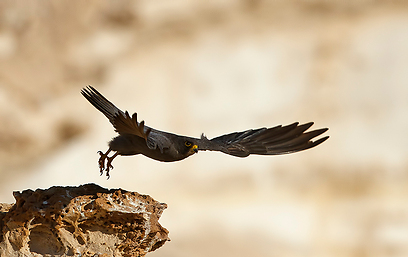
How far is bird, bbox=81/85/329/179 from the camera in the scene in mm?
4539

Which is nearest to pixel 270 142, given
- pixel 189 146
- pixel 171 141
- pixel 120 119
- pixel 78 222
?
pixel 189 146

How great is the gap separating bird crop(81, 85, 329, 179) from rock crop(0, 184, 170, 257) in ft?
1.69

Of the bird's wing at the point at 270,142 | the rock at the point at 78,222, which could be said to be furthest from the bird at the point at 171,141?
the rock at the point at 78,222

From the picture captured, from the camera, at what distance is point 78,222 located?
14.7 ft

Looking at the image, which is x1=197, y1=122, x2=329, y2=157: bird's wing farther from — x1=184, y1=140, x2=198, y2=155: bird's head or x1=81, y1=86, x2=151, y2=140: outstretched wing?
x1=81, y1=86, x2=151, y2=140: outstretched wing

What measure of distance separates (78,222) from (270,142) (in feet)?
8.57

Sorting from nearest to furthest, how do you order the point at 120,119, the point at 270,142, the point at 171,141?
the point at 120,119 → the point at 171,141 → the point at 270,142

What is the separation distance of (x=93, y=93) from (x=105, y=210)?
4.56 feet

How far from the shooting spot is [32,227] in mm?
4465

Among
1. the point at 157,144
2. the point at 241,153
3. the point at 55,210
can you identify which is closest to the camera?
the point at 55,210

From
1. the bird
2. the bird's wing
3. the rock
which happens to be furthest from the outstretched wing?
the bird's wing

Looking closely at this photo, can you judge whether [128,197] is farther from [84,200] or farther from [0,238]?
[0,238]

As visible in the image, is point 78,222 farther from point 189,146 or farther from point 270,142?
point 270,142

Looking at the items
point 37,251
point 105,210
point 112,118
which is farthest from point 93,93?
point 37,251
